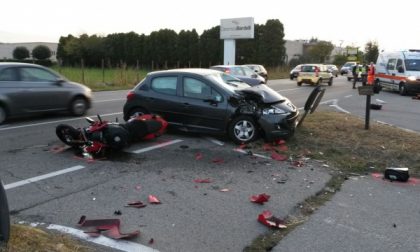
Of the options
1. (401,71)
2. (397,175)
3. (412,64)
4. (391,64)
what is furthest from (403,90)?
(397,175)

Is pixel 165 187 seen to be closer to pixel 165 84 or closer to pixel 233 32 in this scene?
pixel 165 84

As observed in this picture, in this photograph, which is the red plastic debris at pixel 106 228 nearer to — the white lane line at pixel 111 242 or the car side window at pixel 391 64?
the white lane line at pixel 111 242

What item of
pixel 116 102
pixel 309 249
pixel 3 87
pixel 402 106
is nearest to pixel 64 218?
pixel 309 249

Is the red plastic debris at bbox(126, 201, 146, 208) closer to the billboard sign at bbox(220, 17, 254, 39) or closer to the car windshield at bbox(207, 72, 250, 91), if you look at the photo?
the car windshield at bbox(207, 72, 250, 91)

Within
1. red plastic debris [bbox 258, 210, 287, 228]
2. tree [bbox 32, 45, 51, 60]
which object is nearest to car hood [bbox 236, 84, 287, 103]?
red plastic debris [bbox 258, 210, 287, 228]

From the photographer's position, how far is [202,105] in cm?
934

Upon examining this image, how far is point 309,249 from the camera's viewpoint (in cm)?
429

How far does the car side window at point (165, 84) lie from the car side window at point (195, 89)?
0.29 meters

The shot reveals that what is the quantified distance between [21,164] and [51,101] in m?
5.22

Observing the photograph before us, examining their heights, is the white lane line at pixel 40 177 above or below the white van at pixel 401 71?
below

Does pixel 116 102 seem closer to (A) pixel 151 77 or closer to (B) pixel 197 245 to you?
(A) pixel 151 77

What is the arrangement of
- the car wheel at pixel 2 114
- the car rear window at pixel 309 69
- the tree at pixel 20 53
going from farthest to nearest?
the tree at pixel 20 53
the car rear window at pixel 309 69
the car wheel at pixel 2 114

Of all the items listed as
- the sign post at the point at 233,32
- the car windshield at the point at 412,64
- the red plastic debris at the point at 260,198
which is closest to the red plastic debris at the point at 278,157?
the red plastic debris at the point at 260,198

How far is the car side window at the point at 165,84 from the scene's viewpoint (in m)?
9.88
